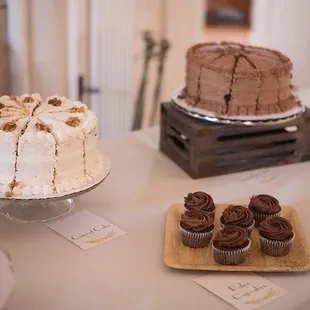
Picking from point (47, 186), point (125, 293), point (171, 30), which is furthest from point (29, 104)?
point (171, 30)

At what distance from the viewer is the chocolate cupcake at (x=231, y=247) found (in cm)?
110

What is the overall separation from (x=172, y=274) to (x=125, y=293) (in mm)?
97

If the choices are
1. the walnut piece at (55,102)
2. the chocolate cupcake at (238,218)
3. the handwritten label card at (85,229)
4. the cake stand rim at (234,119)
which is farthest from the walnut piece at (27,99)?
the chocolate cupcake at (238,218)

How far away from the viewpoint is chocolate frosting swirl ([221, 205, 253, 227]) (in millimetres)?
1178

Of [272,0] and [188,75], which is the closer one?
[188,75]

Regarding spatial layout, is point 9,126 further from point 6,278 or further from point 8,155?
point 6,278

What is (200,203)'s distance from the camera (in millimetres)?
1239

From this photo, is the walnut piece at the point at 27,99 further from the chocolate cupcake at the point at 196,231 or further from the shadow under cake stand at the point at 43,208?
the chocolate cupcake at the point at 196,231

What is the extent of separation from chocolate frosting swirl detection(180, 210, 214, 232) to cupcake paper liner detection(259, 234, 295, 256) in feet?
0.32

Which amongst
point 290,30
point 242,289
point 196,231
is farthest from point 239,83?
point 290,30

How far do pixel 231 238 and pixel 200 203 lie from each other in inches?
5.6

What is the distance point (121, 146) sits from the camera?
5.53 feet

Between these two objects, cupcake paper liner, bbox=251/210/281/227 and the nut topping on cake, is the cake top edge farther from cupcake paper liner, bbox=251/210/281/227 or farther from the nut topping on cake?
the nut topping on cake

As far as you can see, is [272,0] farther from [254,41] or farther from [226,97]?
[226,97]
